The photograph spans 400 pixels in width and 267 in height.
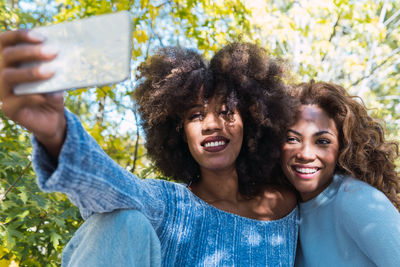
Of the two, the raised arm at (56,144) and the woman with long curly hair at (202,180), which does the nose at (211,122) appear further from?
the raised arm at (56,144)

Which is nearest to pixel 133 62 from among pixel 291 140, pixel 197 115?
pixel 197 115

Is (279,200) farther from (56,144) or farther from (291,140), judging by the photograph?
(56,144)

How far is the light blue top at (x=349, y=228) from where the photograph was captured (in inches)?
69.2

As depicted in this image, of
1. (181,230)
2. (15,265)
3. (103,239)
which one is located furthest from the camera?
(15,265)

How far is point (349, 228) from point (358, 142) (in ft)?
1.57

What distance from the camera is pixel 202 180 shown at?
Result: 2252mm

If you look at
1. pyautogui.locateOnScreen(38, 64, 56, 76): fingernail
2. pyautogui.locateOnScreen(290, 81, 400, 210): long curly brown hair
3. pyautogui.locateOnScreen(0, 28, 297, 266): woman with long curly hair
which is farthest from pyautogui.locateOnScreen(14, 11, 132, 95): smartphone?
pyautogui.locateOnScreen(290, 81, 400, 210): long curly brown hair

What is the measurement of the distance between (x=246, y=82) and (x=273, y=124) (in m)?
0.28

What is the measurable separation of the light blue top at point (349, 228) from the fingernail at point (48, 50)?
1503 mm

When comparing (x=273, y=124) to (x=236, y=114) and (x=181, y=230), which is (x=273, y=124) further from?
(x=181, y=230)

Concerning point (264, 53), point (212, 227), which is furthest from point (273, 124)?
point (212, 227)

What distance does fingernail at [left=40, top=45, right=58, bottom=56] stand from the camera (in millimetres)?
856

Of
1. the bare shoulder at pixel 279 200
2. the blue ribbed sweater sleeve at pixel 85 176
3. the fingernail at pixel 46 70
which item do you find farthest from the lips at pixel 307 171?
the fingernail at pixel 46 70

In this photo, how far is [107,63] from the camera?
2.86 ft
